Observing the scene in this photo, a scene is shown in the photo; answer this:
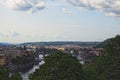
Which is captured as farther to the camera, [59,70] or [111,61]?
[111,61]

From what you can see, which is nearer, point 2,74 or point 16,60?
point 2,74

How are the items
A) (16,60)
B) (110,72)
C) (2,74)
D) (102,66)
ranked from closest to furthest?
1. (2,74)
2. (110,72)
3. (102,66)
4. (16,60)

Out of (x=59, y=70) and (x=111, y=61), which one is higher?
(x=111, y=61)

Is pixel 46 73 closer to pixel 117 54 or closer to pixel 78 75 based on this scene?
pixel 78 75

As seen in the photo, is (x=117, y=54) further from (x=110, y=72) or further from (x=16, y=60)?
(x=16, y=60)

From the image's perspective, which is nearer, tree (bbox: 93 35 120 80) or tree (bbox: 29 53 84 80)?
tree (bbox: 29 53 84 80)

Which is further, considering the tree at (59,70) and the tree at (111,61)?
the tree at (111,61)

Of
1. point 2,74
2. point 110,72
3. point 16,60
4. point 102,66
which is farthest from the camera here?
point 16,60

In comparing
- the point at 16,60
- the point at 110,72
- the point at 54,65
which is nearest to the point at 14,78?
the point at 54,65
